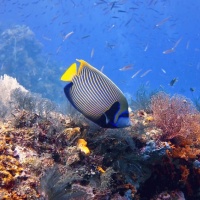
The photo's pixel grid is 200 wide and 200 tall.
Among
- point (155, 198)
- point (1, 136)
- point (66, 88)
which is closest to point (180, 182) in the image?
point (155, 198)

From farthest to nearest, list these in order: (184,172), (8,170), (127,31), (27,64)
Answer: (127,31) < (27,64) < (184,172) < (8,170)

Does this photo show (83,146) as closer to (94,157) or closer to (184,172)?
A: (94,157)

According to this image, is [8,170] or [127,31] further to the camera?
[127,31]

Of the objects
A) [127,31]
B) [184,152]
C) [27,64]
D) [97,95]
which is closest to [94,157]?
[97,95]

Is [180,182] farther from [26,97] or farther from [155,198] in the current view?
[26,97]

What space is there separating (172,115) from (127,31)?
75329 millimetres

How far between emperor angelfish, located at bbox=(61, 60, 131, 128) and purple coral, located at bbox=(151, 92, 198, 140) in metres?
1.60

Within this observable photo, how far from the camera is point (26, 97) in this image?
3.65 m

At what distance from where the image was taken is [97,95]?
2266mm

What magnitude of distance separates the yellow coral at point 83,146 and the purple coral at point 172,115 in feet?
4.35

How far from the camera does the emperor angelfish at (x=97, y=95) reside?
223 centimetres

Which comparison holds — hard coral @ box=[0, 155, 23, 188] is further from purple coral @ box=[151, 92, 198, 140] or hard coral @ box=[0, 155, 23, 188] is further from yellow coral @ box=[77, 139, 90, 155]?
purple coral @ box=[151, 92, 198, 140]

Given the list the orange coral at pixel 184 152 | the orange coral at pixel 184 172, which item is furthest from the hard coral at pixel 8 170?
the orange coral at pixel 184 172

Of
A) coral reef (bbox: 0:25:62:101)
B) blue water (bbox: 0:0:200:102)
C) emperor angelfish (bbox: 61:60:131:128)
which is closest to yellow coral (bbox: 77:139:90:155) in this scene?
emperor angelfish (bbox: 61:60:131:128)
